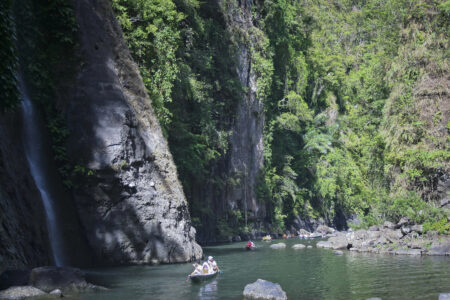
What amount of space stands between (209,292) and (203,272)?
212 cm

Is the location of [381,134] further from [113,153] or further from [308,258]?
[113,153]

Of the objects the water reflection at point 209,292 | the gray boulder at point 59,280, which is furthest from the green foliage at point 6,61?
the water reflection at point 209,292

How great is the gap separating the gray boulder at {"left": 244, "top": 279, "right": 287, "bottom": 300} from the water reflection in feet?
3.54

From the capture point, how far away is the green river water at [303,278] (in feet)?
47.5

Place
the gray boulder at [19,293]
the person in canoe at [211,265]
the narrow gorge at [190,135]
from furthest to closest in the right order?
the narrow gorge at [190,135]
the person in canoe at [211,265]
the gray boulder at [19,293]

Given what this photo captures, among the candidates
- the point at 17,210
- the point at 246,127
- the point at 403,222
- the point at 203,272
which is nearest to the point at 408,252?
the point at 403,222

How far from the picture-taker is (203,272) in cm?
1750

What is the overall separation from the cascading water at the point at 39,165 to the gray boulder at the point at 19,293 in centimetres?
479

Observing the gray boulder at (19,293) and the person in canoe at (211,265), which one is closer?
the gray boulder at (19,293)

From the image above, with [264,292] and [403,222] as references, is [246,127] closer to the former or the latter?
[403,222]

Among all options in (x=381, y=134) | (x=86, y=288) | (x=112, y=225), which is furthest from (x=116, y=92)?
(x=381, y=134)

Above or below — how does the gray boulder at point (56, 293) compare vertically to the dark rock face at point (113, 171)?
below

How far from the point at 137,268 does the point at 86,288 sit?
17.6ft

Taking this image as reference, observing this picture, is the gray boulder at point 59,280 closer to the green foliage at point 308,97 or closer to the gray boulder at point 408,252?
the green foliage at point 308,97
